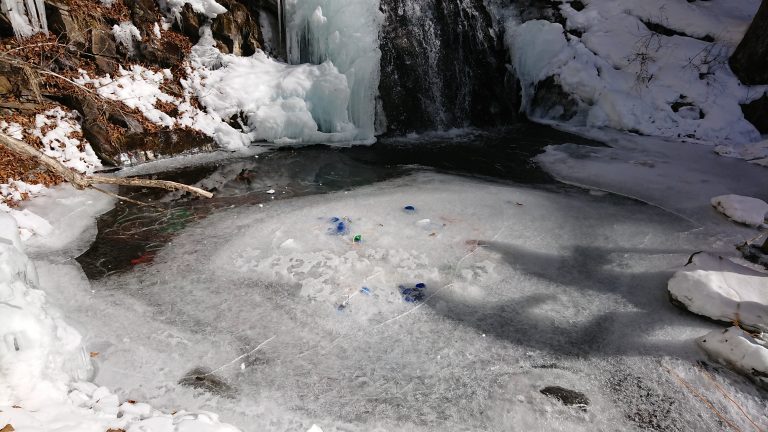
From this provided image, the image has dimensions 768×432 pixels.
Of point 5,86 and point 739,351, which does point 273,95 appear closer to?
point 5,86

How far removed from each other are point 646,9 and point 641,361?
9556 millimetres

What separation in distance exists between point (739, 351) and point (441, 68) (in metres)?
6.60

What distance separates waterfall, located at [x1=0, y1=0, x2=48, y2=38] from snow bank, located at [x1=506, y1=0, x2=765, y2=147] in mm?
7830

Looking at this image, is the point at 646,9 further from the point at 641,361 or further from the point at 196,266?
the point at 196,266

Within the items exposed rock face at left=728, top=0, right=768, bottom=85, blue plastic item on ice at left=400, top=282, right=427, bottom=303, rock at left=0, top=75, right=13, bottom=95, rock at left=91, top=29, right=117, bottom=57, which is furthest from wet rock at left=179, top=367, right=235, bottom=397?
exposed rock face at left=728, top=0, right=768, bottom=85

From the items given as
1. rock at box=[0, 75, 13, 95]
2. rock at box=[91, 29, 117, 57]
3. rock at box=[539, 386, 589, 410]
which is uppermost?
rock at box=[91, 29, 117, 57]

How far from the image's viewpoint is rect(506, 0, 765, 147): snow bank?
7984 millimetres

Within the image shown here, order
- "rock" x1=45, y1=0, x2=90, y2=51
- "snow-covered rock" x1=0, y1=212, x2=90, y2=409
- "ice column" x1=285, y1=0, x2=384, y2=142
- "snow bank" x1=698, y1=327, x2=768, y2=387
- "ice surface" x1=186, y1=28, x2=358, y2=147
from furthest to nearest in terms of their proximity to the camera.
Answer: "ice column" x1=285, y1=0, x2=384, y2=142, "ice surface" x1=186, y1=28, x2=358, y2=147, "rock" x1=45, y1=0, x2=90, y2=51, "snow bank" x1=698, y1=327, x2=768, y2=387, "snow-covered rock" x1=0, y1=212, x2=90, y2=409

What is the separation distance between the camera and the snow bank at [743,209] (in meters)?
4.29

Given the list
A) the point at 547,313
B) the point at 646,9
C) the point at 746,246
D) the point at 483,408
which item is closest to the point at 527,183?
the point at 746,246

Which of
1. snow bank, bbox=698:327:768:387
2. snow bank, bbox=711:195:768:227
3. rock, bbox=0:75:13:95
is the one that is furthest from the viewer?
rock, bbox=0:75:13:95

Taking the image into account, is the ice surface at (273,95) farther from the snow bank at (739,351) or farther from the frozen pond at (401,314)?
the snow bank at (739,351)

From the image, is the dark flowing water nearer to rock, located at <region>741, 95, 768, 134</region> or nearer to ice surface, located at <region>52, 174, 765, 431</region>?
ice surface, located at <region>52, 174, 765, 431</region>

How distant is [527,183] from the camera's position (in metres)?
5.54
